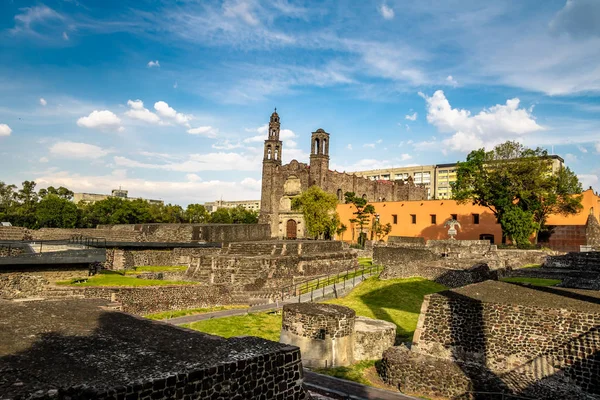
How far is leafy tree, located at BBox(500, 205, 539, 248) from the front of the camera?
32344 millimetres

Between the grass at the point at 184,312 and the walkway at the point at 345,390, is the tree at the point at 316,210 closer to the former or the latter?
the grass at the point at 184,312

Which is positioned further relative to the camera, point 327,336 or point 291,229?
point 291,229

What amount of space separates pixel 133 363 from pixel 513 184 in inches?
1360

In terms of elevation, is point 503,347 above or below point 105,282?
above

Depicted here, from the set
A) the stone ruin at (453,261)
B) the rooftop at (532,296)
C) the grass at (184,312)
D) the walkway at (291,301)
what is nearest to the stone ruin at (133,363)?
the rooftop at (532,296)

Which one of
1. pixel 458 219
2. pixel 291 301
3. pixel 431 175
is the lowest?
pixel 291 301

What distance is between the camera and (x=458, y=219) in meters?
42.1

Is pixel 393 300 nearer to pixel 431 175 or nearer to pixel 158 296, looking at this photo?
pixel 158 296

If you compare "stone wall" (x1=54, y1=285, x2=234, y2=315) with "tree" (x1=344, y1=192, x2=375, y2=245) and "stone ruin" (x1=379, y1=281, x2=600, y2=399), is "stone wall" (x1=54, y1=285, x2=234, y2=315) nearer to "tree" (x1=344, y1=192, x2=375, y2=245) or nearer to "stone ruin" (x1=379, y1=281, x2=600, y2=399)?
"stone ruin" (x1=379, y1=281, x2=600, y2=399)

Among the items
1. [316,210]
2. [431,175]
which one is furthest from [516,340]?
[431,175]

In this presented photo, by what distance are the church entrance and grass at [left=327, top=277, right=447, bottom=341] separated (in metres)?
18.3

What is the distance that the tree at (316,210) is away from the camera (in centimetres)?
4056

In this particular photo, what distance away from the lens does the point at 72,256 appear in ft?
55.3

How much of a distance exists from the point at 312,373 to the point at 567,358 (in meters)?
5.58
